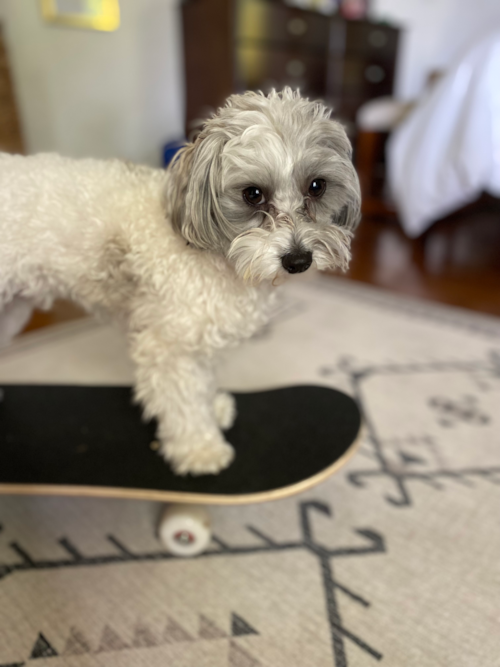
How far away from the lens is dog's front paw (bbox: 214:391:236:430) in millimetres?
1108

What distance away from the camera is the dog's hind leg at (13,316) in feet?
3.27

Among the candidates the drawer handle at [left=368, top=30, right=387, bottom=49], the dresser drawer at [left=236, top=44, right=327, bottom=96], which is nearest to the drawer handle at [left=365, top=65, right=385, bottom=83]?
the drawer handle at [left=368, top=30, right=387, bottom=49]

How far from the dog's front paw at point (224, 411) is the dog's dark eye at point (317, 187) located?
57cm

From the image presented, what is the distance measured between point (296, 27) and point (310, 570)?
10.4ft

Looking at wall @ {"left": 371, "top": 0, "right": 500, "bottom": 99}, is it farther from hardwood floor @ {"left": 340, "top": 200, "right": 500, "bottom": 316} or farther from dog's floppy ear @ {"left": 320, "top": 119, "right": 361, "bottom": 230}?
dog's floppy ear @ {"left": 320, "top": 119, "right": 361, "bottom": 230}

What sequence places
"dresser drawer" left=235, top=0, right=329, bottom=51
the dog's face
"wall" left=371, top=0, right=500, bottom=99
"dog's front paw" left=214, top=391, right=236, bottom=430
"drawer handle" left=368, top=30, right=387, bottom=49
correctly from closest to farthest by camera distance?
the dog's face → "dog's front paw" left=214, top=391, right=236, bottom=430 → "dresser drawer" left=235, top=0, right=329, bottom=51 → "drawer handle" left=368, top=30, right=387, bottom=49 → "wall" left=371, top=0, right=500, bottom=99

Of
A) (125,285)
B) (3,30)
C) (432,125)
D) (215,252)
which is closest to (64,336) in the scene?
(125,285)

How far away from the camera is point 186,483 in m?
0.92

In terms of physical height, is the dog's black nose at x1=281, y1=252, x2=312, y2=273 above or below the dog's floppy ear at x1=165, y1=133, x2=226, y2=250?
below

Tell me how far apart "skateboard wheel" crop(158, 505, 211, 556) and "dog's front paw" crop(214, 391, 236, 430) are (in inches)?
8.9

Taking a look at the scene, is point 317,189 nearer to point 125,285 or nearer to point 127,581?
point 125,285

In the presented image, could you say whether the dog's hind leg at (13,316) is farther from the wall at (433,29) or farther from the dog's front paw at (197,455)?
the wall at (433,29)

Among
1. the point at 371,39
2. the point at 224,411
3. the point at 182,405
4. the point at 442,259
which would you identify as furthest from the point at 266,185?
the point at 371,39

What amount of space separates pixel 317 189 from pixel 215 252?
0.19 metres
